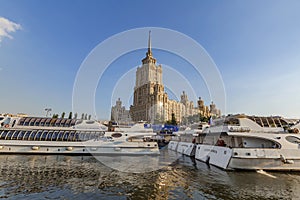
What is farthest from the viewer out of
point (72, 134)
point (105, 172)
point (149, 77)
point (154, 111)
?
point (149, 77)

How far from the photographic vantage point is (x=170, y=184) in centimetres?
1395

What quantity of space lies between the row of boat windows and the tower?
8068 cm

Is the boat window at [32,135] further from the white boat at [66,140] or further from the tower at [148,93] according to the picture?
the tower at [148,93]

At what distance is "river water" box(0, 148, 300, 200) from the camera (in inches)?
446

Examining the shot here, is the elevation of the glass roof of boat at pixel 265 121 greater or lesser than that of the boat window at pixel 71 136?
greater

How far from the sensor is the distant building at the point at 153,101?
120875 millimetres

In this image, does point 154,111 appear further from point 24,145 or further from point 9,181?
point 9,181

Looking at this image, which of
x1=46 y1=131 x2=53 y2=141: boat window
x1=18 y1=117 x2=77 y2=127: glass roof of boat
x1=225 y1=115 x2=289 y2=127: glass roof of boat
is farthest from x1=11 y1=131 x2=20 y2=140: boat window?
x1=225 y1=115 x2=289 y2=127: glass roof of boat

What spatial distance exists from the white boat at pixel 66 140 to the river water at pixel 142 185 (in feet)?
38.3

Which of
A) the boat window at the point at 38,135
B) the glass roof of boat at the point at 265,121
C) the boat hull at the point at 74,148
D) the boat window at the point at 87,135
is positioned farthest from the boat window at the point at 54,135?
the glass roof of boat at the point at 265,121

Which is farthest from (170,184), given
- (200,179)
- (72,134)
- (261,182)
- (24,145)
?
(24,145)

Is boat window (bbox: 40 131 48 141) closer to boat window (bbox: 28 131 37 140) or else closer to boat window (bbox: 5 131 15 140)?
boat window (bbox: 28 131 37 140)

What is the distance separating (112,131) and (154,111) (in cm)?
8395

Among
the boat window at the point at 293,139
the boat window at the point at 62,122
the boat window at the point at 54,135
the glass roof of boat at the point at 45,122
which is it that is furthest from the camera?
the boat window at the point at 62,122
